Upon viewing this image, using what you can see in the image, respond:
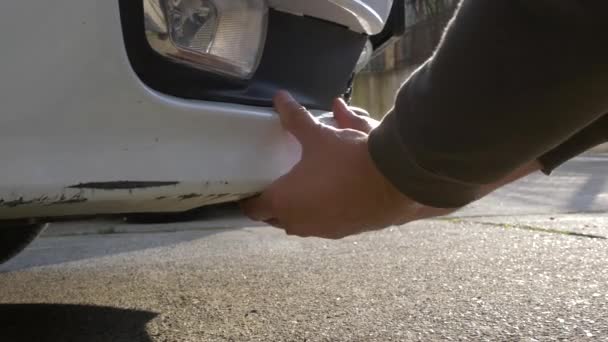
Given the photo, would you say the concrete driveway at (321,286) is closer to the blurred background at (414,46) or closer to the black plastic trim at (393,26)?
the black plastic trim at (393,26)

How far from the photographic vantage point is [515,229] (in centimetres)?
358

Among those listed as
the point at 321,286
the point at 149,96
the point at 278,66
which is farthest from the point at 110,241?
the point at 149,96

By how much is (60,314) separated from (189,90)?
101cm

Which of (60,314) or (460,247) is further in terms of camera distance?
(460,247)

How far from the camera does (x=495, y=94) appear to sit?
87 cm

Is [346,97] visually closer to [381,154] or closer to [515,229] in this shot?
[381,154]

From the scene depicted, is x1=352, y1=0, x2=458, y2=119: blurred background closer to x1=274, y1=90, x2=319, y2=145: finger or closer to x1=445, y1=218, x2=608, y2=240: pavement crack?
x1=445, y1=218, x2=608, y2=240: pavement crack

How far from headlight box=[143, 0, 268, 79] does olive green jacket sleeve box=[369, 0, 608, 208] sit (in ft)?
1.68

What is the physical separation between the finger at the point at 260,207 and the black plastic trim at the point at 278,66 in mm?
194

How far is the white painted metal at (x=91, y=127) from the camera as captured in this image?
116 cm

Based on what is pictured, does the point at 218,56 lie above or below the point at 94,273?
above

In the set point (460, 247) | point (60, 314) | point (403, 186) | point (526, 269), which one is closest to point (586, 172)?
point (460, 247)

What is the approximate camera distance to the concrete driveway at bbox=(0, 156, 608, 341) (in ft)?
5.90

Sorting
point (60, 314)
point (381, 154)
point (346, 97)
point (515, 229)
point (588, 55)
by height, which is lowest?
point (515, 229)
